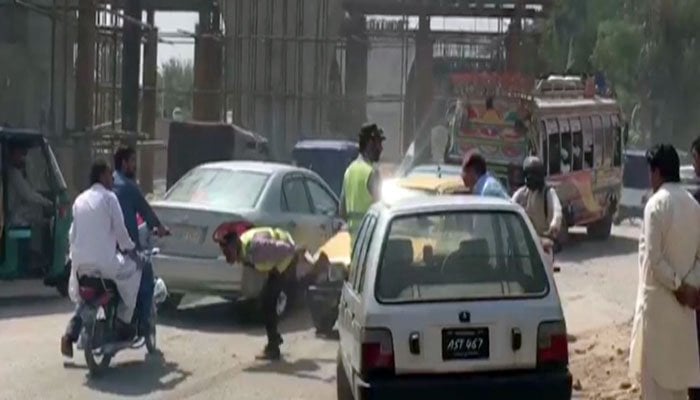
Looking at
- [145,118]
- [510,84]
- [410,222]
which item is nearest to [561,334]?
[410,222]

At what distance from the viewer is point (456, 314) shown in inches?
327

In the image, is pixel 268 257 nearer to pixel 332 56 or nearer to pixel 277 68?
pixel 277 68

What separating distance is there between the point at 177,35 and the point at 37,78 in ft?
13.6

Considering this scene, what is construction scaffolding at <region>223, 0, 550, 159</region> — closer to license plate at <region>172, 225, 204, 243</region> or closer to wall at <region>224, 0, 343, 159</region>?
wall at <region>224, 0, 343, 159</region>

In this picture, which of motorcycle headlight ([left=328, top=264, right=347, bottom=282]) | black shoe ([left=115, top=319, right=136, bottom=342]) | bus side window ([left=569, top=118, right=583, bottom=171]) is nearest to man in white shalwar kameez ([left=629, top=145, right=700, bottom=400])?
black shoe ([left=115, top=319, right=136, bottom=342])

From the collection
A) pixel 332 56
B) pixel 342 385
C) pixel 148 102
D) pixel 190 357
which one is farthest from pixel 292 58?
pixel 342 385

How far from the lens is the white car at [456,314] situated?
8.24 metres

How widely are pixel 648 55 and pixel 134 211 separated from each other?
3812 centimetres

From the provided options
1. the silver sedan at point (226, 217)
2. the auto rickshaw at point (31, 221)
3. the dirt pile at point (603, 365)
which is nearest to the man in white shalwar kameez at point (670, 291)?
the dirt pile at point (603, 365)

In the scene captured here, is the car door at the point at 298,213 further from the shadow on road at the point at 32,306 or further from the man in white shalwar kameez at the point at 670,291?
the man in white shalwar kameez at the point at 670,291

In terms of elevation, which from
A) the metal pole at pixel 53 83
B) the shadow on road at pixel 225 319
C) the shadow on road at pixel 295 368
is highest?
the metal pole at pixel 53 83

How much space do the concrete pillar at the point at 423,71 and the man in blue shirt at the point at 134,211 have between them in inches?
1147

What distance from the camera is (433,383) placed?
8.23 meters

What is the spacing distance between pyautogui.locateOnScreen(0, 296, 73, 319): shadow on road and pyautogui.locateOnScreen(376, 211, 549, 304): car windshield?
7.59 meters
